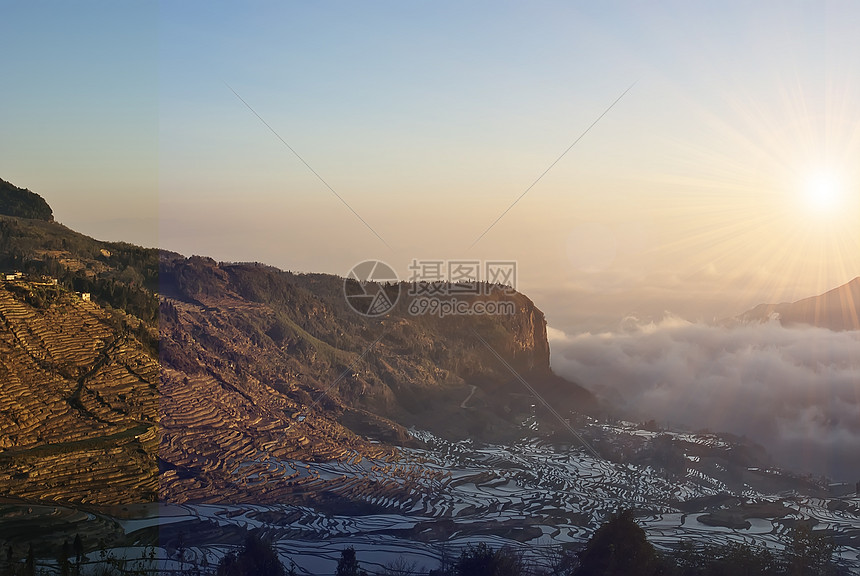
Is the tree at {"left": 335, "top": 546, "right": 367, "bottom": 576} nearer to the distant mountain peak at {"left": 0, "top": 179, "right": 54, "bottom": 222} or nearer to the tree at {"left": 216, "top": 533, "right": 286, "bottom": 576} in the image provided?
the tree at {"left": 216, "top": 533, "right": 286, "bottom": 576}

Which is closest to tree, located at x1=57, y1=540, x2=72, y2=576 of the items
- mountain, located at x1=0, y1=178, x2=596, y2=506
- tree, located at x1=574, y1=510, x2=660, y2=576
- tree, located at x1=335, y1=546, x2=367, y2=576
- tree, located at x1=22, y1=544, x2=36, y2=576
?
tree, located at x1=22, y1=544, x2=36, y2=576

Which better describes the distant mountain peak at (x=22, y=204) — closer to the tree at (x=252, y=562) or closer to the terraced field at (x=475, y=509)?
the terraced field at (x=475, y=509)

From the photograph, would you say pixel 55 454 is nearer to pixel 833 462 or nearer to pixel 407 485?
pixel 407 485

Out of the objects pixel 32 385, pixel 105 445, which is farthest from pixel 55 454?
pixel 32 385

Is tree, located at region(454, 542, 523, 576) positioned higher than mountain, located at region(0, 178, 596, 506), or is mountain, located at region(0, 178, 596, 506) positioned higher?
mountain, located at region(0, 178, 596, 506)

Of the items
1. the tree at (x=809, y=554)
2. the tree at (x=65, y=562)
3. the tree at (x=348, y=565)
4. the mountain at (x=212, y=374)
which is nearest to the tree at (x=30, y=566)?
the tree at (x=65, y=562)

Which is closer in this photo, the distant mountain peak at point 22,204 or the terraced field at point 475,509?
the terraced field at point 475,509
